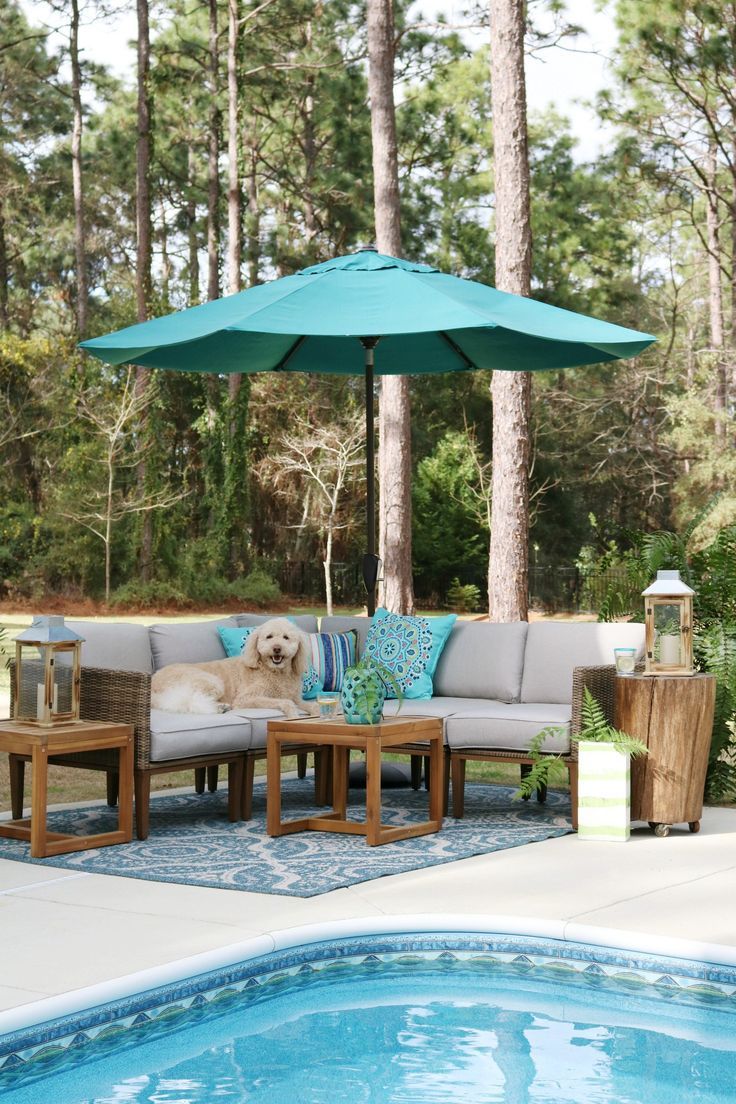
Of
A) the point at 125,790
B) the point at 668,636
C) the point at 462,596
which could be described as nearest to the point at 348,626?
the point at 668,636

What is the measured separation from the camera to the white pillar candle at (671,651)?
5.85 meters

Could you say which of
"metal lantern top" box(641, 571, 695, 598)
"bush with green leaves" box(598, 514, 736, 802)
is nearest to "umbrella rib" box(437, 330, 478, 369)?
"bush with green leaves" box(598, 514, 736, 802)

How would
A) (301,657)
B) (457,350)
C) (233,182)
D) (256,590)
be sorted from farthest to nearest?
(256,590), (233,182), (457,350), (301,657)

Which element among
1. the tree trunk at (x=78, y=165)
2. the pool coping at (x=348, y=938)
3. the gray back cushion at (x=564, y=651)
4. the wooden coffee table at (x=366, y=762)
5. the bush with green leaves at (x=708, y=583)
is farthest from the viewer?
the tree trunk at (x=78, y=165)

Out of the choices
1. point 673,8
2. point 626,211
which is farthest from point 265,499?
point 673,8

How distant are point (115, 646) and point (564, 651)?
Answer: 2.14 meters

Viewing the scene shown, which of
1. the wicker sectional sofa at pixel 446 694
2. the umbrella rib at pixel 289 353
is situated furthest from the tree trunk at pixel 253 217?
the wicker sectional sofa at pixel 446 694

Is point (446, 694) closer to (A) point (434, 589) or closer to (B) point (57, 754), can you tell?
(B) point (57, 754)

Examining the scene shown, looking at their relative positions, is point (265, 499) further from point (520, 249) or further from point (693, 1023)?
point (693, 1023)

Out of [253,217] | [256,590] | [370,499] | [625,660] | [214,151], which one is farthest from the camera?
[253,217]

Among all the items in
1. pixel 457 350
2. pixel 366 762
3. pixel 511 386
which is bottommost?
pixel 366 762

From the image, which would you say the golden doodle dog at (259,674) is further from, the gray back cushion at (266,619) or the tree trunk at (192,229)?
the tree trunk at (192,229)

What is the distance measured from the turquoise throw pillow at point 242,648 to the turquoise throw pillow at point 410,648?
0.30m

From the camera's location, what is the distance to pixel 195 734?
563 cm
